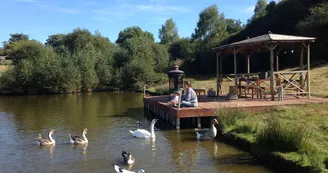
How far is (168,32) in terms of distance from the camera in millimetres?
114812

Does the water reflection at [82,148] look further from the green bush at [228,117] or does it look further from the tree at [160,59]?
the tree at [160,59]

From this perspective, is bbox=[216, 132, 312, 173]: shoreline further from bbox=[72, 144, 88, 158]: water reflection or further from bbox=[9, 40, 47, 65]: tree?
bbox=[9, 40, 47, 65]: tree

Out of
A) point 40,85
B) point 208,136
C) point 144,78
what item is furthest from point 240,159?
point 40,85

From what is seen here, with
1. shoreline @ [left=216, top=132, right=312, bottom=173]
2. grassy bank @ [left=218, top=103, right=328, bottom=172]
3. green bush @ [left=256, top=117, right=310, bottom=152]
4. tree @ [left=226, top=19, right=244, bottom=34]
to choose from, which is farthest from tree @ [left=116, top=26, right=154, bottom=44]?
green bush @ [left=256, top=117, right=310, bottom=152]

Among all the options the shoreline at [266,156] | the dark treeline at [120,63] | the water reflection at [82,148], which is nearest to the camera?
the shoreline at [266,156]

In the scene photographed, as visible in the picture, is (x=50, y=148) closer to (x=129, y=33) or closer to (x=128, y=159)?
(x=128, y=159)

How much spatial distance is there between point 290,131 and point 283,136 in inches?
12.4

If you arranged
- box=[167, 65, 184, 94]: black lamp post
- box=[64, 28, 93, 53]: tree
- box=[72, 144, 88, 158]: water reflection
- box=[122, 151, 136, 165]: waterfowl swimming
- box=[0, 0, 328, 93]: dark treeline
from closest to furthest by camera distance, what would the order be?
box=[122, 151, 136, 165]: waterfowl swimming < box=[72, 144, 88, 158]: water reflection < box=[167, 65, 184, 94]: black lamp post < box=[0, 0, 328, 93]: dark treeline < box=[64, 28, 93, 53]: tree

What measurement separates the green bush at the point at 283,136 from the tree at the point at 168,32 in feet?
336

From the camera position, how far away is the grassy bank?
33.6ft

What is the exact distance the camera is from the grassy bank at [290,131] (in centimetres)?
1023

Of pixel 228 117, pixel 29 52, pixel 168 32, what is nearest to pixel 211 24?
pixel 29 52

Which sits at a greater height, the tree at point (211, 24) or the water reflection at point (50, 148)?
the tree at point (211, 24)

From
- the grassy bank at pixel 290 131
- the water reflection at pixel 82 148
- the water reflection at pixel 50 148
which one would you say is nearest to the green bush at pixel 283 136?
the grassy bank at pixel 290 131
